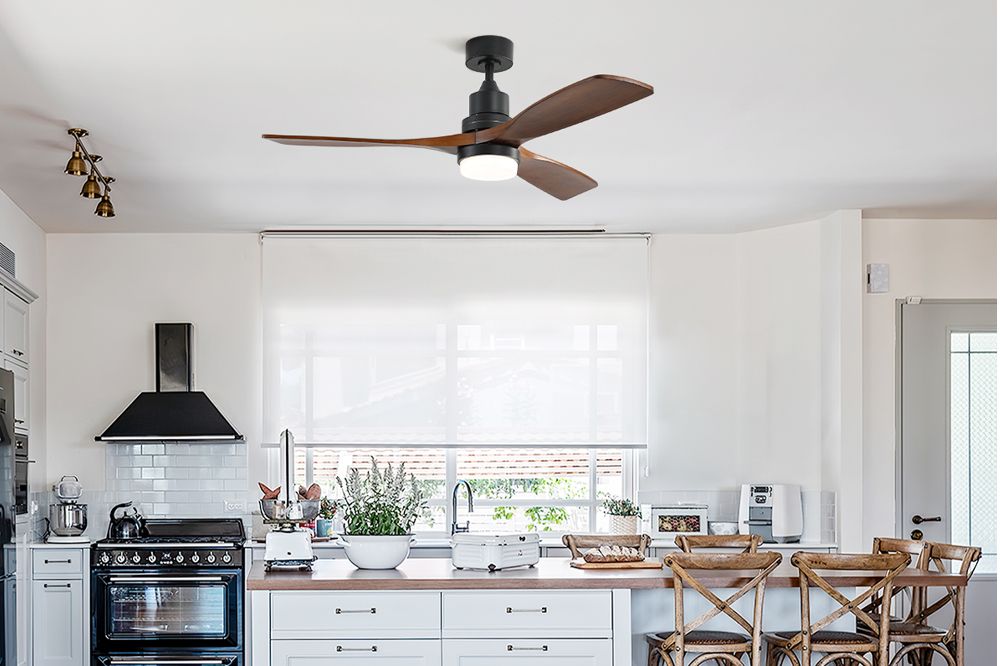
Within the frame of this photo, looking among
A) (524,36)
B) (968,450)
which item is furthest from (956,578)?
(524,36)

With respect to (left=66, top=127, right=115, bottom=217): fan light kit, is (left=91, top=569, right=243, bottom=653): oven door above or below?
below

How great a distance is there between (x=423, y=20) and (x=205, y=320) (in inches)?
157

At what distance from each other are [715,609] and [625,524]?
2.51m

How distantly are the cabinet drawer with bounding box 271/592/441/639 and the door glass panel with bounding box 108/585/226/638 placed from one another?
2123 millimetres

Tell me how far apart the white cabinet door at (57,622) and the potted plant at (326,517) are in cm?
130

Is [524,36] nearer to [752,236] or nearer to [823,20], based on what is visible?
[823,20]

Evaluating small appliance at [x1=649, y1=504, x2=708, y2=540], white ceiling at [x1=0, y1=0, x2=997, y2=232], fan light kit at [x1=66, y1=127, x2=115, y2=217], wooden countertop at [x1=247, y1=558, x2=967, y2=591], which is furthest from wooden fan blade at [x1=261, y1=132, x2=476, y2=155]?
small appliance at [x1=649, y1=504, x2=708, y2=540]

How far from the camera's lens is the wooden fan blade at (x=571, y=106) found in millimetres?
2771

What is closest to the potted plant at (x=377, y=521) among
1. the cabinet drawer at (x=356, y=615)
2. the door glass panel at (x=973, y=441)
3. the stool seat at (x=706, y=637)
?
the cabinet drawer at (x=356, y=615)

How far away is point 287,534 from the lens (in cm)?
451

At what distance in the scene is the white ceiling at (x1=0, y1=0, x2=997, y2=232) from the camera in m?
3.37

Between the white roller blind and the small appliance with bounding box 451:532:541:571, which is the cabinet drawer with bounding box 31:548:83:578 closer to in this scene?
the white roller blind

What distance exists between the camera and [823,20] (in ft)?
11.0

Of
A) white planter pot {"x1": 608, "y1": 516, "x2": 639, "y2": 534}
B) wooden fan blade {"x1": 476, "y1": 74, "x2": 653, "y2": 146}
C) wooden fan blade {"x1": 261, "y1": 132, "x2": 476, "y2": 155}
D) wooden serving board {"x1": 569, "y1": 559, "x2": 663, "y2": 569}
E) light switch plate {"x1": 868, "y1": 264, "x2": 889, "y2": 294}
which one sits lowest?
white planter pot {"x1": 608, "y1": 516, "x2": 639, "y2": 534}
